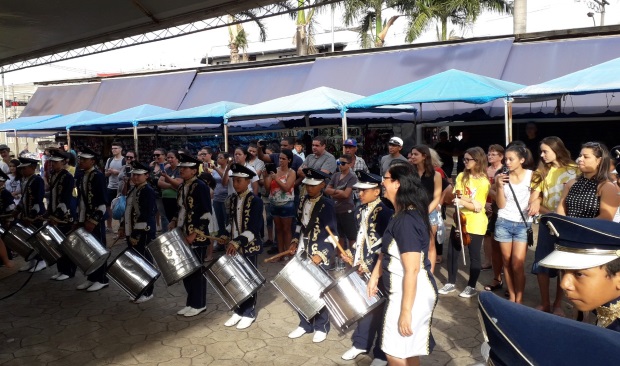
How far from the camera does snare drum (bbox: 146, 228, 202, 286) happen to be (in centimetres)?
504

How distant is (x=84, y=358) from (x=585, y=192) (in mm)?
4644

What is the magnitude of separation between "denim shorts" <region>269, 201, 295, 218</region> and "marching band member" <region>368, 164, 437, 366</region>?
4160 mm

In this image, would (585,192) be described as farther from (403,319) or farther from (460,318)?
(403,319)

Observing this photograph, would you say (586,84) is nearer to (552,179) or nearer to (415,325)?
(552,179)

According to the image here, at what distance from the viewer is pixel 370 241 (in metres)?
3.99

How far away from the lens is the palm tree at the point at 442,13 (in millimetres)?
21009

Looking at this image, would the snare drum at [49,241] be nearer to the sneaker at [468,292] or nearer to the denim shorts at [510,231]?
the sneaker at [468,292]

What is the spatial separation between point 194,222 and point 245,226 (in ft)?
2.28

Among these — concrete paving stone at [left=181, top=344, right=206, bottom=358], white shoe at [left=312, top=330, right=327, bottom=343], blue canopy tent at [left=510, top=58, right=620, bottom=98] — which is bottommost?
concrete paving stone at [left=181, top=344, right=206, bottom=358]

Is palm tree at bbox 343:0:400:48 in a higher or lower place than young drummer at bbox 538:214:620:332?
higher

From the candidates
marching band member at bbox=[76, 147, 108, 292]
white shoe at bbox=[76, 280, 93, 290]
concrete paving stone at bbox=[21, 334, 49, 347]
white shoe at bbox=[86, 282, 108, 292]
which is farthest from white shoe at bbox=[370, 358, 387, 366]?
white shoe at bbox=[76, 280, 93, 290]

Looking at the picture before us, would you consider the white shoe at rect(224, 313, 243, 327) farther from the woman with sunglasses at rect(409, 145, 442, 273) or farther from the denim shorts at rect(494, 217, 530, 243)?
the denim shorts at rect(494, 217, 530, 243)

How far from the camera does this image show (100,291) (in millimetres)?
6496

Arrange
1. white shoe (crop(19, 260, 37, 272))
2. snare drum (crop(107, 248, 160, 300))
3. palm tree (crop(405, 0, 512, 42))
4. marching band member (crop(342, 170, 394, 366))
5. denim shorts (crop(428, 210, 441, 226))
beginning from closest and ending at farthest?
1. marching band member (crop(342, 170, 394, 366))
2. snare drum (crop(107, 248, 160, 300))
3. denim shorts (crop(428, 210, 441, 226))
4. white shoe (crop(19, 260, 37, 272))
5. palm tree (crop(405, 0, 512, 42))
